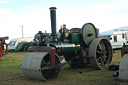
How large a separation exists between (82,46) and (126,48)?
358 centimetres

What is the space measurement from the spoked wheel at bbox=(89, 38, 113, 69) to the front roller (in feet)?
5.49

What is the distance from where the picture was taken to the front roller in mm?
6121

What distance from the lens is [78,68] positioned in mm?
8875

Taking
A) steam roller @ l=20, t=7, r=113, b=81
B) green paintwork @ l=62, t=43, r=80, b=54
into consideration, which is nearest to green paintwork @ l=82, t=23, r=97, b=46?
steam roller @ l=20, t=7, r=113, b=81

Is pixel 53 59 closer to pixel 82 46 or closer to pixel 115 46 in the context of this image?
pixel 82 46

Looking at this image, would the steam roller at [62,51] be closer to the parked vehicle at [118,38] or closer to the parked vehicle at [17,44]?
the parked vehicle at [118,38]

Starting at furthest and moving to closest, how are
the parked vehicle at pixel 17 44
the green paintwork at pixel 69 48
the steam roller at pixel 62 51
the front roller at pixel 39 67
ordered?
the parked vehicle at pixel 17 44 < the green paintwork at pixel 69 48 < the steam roller at pixel 62 51 < the front roller at pixel 39 67

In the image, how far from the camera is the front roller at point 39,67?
6121 mm

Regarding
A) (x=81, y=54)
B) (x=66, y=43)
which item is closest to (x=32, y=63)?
(x=66, y=43)

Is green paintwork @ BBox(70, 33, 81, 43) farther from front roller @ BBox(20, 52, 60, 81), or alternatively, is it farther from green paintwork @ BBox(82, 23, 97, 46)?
front roller @ BBox(20, 52, 60, 81)

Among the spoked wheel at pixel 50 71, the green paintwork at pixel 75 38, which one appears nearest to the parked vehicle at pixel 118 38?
the green paintwork at pixel 75 38

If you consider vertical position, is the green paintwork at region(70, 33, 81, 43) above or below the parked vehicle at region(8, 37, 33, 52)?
above

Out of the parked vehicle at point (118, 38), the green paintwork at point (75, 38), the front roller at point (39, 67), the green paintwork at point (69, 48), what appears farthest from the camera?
the parked vehicle at point (118, 38)

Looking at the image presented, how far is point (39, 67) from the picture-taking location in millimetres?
6059
